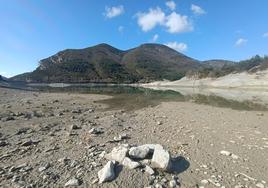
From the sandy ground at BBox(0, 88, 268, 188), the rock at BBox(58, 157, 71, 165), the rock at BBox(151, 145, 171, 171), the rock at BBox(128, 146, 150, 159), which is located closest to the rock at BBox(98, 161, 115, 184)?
the sandy ground at BBox(0, 88, 268, 188)

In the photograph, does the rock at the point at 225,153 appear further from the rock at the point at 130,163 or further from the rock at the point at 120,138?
the rock at the point at 120,138

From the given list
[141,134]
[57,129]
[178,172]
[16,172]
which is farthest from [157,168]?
[57,129]

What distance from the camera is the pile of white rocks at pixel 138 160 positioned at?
615 cm

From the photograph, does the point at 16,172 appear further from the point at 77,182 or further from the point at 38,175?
the point at 77,182

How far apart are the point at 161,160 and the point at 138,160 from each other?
759 millimetres

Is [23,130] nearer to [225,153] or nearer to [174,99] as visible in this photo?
[225,153]

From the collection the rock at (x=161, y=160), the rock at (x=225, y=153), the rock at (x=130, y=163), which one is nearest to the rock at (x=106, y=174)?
the rock at (x=130, y=163)

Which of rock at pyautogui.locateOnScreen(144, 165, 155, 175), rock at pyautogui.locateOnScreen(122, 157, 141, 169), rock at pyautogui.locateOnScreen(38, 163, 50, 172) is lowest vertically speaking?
rock at pyautogui.locateOnScreen(38, 163, 50, 172)

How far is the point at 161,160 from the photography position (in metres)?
6.50

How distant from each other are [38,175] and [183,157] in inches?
179

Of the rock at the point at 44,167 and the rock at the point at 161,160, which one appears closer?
the rock at the point at 161,160

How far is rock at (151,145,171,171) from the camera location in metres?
6.41

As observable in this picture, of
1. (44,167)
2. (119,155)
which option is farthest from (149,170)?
(44,167)

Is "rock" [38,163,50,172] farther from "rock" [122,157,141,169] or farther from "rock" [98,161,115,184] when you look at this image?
Result: "rock" [122,157,141,169]
